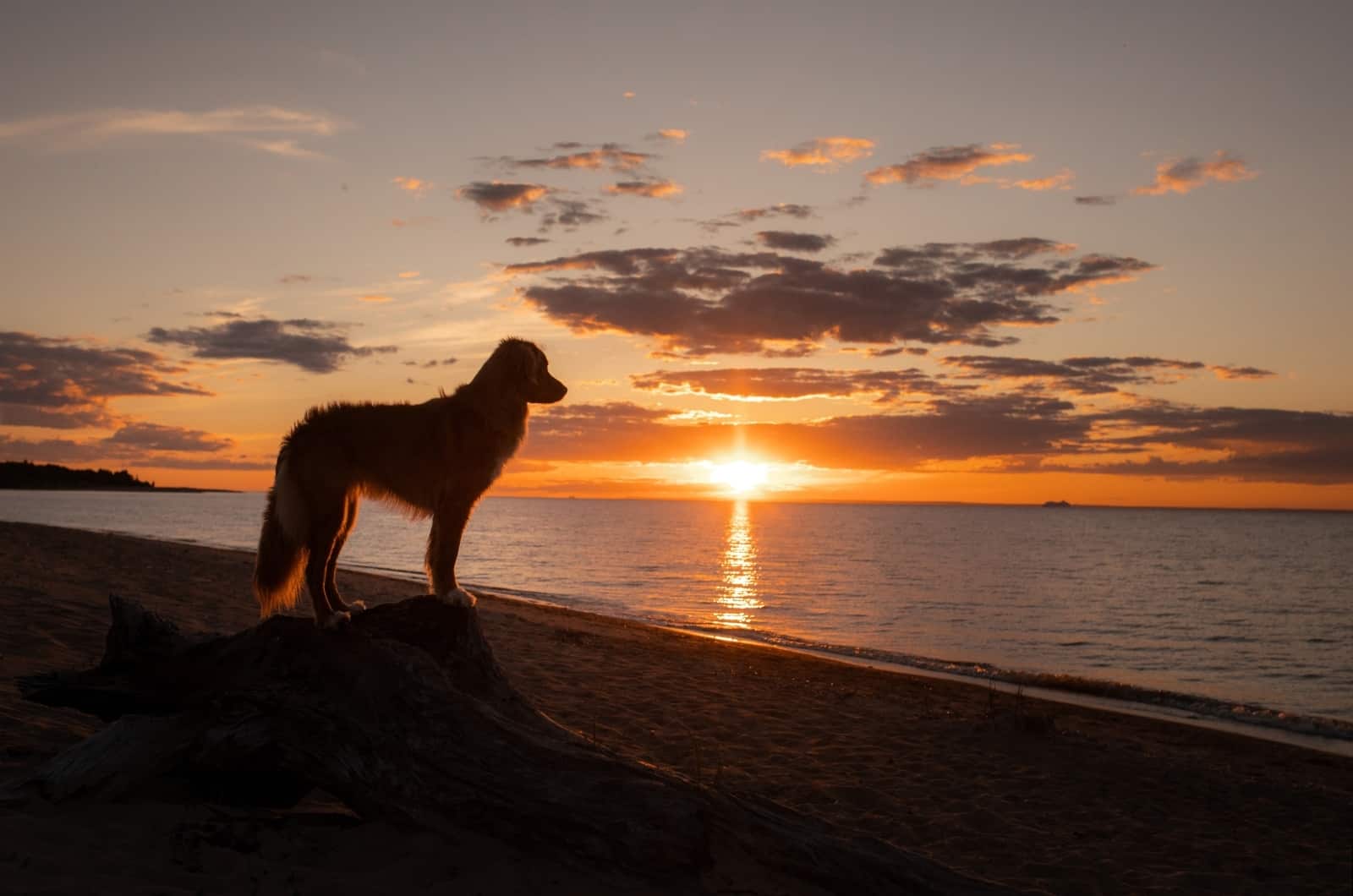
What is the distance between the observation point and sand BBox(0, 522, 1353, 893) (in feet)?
15.1

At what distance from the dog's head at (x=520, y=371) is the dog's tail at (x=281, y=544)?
1.63 meters

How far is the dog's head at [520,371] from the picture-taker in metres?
7.01

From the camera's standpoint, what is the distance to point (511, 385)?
7020 millimetres

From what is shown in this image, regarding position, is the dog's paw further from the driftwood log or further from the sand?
the sand

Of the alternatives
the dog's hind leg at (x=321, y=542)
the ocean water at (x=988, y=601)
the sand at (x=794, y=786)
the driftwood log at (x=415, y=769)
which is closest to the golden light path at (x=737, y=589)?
the ocean water at (x=988, y=601)

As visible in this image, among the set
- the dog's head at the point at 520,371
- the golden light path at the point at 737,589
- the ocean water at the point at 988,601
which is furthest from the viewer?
the golden light path at the point at 737,589

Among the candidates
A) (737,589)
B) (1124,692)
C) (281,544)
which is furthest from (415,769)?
(737,589)

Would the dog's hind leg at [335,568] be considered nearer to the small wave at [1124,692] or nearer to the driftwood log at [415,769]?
the driftwood log at [415,769]

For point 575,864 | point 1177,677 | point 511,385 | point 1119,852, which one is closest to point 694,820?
point 575,864

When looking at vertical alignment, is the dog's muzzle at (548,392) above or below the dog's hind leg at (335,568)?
above

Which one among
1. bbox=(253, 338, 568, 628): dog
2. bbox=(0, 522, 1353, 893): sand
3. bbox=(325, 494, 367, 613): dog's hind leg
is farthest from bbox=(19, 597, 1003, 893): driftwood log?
bbox=(325, 494, 367, 613): dog's hind leg

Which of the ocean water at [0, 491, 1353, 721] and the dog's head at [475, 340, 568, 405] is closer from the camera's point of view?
the dog's head at [475, 340, 568, 405]

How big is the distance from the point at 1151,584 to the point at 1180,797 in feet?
138

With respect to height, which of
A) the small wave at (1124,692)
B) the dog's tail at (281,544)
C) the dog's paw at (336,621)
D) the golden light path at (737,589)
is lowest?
the golden light path at (737,589)
